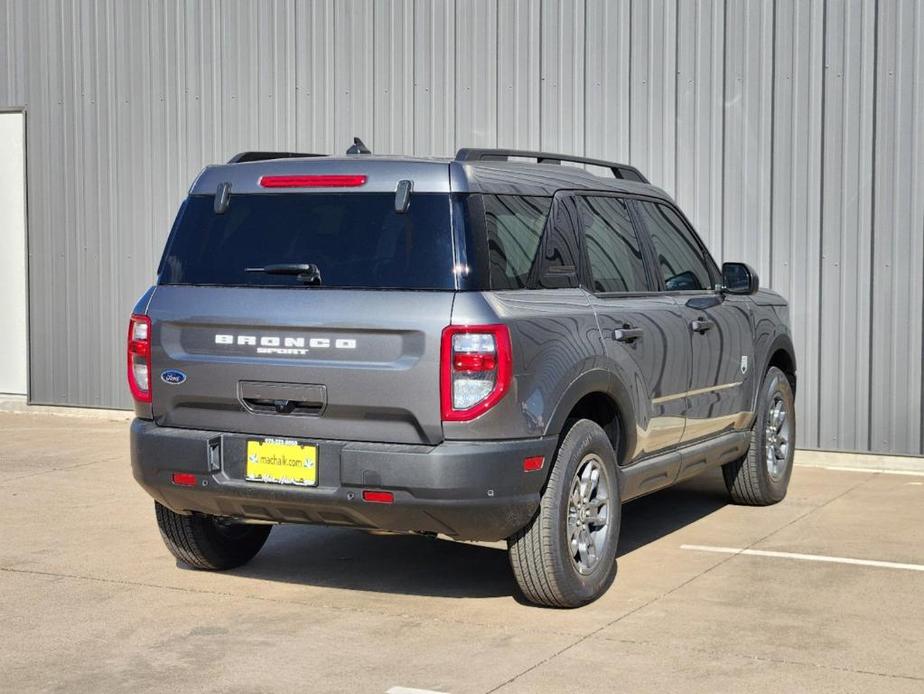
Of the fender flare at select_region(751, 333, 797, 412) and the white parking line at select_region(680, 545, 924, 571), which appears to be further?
the fender flare at select_region(751, 333, 797, 412)

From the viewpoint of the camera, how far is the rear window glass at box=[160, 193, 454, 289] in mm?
6176

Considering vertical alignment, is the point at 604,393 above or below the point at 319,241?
below

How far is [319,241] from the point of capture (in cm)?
641

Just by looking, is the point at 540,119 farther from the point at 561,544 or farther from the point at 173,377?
the point at 561,544

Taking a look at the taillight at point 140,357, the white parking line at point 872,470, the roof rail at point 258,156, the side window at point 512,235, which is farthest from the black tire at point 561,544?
the white parking line at point 872,470

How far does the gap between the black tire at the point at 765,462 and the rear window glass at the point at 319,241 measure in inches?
134

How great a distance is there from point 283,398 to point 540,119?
6.09 m

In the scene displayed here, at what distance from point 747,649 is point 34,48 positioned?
1017cm

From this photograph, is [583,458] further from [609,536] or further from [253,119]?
[253,119]

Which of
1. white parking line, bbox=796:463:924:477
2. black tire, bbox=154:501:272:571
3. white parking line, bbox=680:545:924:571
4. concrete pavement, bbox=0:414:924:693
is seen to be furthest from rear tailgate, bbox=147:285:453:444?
white parking line, bbox=796:463:924:477

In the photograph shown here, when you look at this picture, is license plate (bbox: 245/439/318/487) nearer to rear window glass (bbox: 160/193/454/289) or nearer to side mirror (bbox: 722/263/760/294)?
rear window glass (bbox: 160/193/454/289)

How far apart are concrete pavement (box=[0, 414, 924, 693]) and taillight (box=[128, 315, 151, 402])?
937 mm

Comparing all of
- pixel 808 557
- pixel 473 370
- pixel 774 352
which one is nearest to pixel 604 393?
pixel 473 370

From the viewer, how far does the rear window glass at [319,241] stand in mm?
6176
